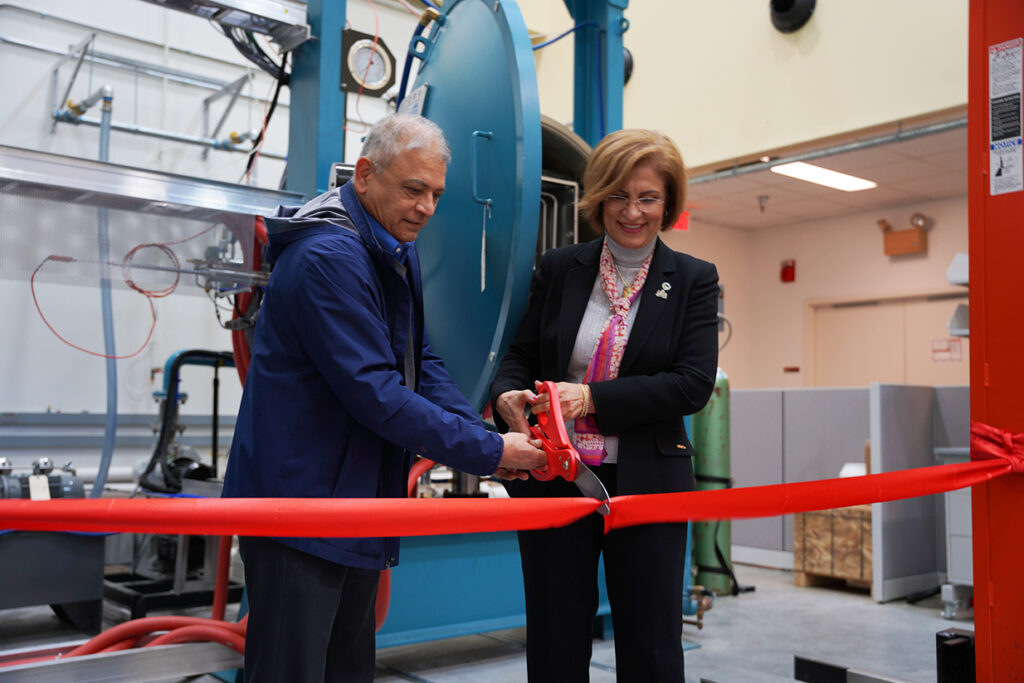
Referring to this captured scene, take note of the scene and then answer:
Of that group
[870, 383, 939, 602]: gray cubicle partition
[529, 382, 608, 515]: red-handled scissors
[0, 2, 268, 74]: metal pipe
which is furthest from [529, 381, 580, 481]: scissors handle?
[0, 2, 268, 74]: metal pipe

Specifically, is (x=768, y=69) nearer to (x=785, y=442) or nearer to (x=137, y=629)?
(x=785, y=442)

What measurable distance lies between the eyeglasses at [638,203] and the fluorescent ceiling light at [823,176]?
671 centimetres

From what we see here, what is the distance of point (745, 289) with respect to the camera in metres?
11.2

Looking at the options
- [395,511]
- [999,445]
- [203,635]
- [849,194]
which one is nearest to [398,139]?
[395,511]

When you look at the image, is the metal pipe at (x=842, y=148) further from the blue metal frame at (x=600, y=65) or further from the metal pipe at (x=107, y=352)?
the metal pipe at (x=107, y=352)

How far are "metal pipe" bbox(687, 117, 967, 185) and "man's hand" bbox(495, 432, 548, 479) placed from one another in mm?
6279

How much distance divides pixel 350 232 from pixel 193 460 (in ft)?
10.3

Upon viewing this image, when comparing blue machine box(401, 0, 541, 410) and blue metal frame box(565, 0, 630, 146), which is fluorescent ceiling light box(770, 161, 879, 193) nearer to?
blue metal frame box(565, 0, 630, 146)

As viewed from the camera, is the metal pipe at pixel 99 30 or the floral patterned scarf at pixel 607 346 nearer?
the floral patterned scarf at pixel 607 346

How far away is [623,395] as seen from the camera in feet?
5.60

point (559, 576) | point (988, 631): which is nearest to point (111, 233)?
point (559, 576)

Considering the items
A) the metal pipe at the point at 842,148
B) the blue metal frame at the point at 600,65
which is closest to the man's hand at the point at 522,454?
the blue metal frame at the point at 600,65

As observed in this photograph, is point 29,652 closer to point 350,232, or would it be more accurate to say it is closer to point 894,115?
point 350,232

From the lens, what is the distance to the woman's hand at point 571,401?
1705mm
